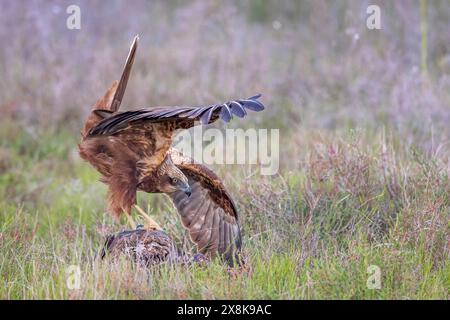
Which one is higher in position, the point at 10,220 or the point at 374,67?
the point at 374,67

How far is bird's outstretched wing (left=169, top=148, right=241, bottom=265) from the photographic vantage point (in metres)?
5.78

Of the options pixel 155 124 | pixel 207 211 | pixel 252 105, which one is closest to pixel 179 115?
pixel 252 105

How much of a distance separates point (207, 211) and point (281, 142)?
2.73 m

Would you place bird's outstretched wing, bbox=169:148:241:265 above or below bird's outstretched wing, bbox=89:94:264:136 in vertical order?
below

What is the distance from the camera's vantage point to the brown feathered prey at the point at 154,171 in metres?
5.34

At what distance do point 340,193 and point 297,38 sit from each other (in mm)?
6094

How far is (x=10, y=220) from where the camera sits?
242 inches

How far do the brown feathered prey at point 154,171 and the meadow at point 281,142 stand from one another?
197mm

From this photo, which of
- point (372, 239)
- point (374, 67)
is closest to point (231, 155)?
point (372, 239)

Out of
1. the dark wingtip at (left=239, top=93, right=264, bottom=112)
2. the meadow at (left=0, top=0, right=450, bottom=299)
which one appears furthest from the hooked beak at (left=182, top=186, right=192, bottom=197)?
the dark wingtip at (left=239, top=93, right=264, bottom=112)

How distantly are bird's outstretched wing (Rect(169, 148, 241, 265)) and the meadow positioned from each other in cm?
16

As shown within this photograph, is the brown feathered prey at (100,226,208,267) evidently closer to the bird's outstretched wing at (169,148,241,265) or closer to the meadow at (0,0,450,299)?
the meadow at (0,0,450,299)

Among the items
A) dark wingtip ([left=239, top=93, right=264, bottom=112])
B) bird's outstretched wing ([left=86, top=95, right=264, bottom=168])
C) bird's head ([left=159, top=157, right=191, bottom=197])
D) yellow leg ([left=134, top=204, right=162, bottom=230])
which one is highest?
dark wingtip ([left=239, top=93, right=264, bottom=112])
